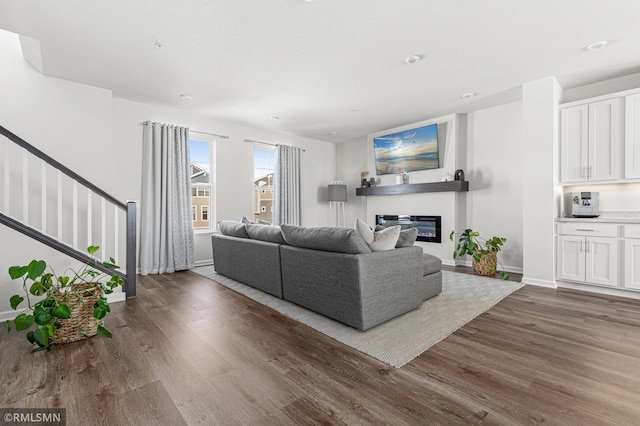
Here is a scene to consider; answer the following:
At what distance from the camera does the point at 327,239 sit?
8.43 ft

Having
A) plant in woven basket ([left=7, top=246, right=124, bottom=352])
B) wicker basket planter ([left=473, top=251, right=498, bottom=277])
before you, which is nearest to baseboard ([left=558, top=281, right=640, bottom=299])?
wicker basket planter ([left=473, top=251, right=498, bottom=277])

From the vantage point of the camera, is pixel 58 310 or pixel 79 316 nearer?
pixel 58 310

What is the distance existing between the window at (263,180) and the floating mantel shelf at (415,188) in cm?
195

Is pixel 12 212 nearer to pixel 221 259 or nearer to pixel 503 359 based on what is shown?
pixel 221 259

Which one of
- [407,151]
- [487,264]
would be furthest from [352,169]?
[487,264]

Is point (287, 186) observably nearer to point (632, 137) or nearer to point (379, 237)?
point (379, 237)

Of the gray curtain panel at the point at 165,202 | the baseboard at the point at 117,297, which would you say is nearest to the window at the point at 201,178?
the gray curtain panel at the point at 165,202

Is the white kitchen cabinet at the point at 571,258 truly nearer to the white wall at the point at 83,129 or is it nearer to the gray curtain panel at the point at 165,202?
the white wall at the point at 83,129

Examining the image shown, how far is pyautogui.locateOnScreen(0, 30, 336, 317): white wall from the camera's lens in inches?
131

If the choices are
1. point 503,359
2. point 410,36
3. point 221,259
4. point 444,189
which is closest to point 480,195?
point 444,189

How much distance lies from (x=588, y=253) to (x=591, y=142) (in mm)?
1358

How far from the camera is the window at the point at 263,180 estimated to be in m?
6.12

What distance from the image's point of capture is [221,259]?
4285 millimetres

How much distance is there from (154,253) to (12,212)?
65.8 inches
